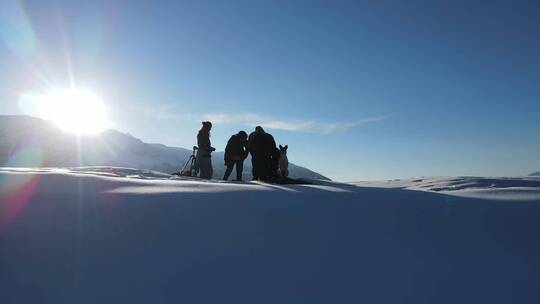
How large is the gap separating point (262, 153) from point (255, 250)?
21.7 feet

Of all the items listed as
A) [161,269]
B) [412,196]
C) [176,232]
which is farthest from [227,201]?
[412,196]

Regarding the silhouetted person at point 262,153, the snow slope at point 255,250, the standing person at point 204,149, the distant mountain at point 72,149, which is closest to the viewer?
the snow slope at point 255,250

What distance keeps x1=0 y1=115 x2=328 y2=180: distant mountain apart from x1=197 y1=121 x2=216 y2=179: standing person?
78174 mm

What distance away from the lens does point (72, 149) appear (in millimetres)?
99750

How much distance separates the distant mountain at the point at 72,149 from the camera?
94062 millimetres

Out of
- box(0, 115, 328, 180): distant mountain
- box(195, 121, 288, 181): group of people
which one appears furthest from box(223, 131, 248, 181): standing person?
box(0, 115, 328, 180): distant mountain

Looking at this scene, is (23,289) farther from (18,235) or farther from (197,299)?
(197,299)

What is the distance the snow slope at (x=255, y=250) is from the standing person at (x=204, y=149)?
25.9 ft

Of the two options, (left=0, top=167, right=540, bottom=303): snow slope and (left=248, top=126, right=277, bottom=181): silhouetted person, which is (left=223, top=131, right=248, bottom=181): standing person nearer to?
(left=248, top=126, right=277, bottom=181): silhouetted person

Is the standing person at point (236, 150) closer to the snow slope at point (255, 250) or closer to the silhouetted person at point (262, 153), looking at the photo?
the silhouetted person at point (262, 153)

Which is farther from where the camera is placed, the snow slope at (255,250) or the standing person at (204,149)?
the standing person at (204,149)

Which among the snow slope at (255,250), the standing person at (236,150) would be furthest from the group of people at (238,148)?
the snow slope at (255,250)

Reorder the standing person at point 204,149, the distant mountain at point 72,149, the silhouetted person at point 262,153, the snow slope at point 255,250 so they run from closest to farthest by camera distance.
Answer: the snow slope at point 255,250, the silhouetted person at point 262,153, the standing person at point 204,149, the distant mountain at point 72,149

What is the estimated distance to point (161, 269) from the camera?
160cm
